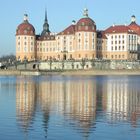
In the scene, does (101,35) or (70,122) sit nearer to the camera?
(70,122)

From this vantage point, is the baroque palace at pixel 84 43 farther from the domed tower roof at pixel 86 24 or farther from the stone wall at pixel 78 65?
the stone wall at pixel 78 65

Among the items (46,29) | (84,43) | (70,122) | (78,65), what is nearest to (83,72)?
(78,65)

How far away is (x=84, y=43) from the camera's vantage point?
399ft

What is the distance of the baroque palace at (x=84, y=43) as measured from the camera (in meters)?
122

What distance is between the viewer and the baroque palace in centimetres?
12181

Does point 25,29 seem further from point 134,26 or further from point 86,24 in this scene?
point 134,26

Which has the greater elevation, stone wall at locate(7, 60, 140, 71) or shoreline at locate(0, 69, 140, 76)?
stone wall at locate(7, 60, 140, 71)

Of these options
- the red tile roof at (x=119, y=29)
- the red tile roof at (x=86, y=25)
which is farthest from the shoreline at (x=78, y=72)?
the red tile roof at (x=119, y=29)

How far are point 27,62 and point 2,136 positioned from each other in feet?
326

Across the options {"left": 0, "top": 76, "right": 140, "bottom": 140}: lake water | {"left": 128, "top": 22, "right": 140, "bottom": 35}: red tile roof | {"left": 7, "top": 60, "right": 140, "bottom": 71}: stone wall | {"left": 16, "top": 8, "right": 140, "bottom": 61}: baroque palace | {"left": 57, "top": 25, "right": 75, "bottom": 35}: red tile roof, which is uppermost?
{"left": 128, "top": 22, "right": 140, "bottom": 35}: red tile roof

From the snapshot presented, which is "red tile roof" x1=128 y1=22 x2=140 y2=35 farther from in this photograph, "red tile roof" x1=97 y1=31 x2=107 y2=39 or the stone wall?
the stone wall

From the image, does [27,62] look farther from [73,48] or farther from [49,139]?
[49,139]

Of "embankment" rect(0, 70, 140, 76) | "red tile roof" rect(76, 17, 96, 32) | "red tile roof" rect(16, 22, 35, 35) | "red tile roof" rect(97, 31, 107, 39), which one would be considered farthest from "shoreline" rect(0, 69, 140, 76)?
"red tile roof" rect(16, 22, 35, 35)

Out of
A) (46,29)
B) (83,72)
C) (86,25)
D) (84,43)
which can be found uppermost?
(46,29)
